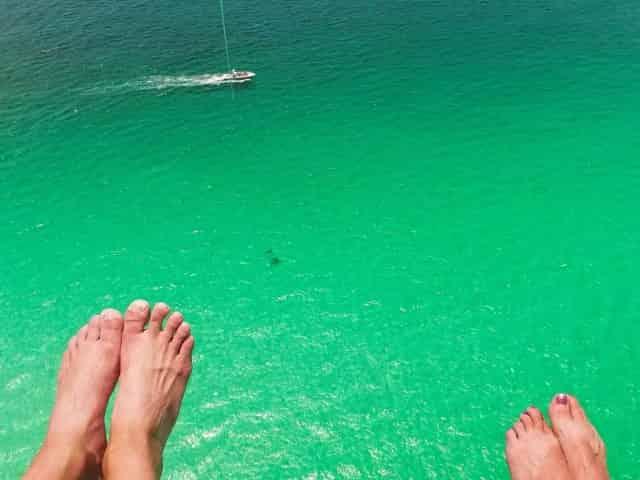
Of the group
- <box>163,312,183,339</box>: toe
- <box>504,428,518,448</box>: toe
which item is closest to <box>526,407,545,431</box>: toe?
<box>504,428,518,448</box>: toe

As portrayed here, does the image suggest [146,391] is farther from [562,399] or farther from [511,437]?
[562,399]

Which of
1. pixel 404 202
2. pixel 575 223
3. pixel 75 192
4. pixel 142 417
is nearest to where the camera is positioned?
pixel 142 417

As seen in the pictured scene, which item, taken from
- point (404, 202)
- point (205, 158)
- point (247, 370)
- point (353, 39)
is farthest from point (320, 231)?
point (353, 39)

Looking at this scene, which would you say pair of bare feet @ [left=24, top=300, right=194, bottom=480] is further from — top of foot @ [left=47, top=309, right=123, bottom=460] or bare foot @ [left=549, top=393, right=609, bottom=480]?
bare foot @ [left=549, top=393, right=609, bottom=480]

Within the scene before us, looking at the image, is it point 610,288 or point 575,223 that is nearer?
point 610,288

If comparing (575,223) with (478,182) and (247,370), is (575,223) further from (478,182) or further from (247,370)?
(247,370)
